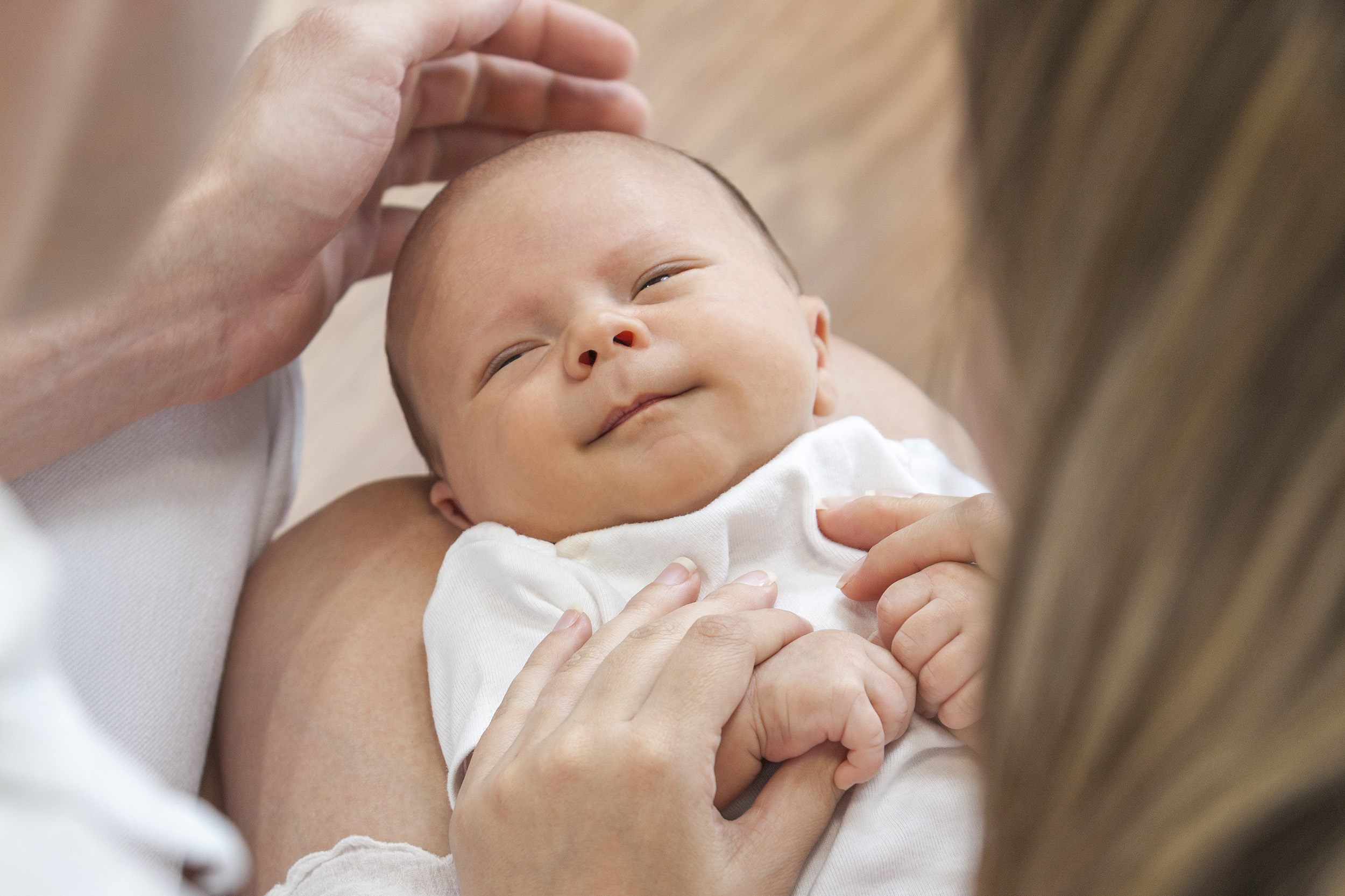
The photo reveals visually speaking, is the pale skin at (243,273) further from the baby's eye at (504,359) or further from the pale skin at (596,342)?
the baby's eye at (504,359)

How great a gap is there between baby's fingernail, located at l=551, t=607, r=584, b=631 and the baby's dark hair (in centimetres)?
32

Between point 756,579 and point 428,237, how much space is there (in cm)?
55

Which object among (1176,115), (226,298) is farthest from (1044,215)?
(226,298)

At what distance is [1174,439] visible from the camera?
1.25 feet

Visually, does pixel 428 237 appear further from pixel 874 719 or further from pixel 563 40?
pixel 874 719

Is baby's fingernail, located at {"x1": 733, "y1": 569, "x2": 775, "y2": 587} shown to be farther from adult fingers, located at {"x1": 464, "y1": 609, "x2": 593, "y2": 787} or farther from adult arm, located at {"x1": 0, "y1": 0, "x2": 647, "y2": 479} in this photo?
adult arm, located at {"x1": 0, "y1": 0, "x2": 647, "y2": 479}

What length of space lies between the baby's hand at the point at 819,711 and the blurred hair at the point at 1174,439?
29cm

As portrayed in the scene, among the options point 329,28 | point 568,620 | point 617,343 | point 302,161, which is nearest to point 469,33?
point 329,28

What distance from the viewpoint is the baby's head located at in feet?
3.16

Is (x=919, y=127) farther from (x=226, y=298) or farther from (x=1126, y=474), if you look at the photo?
(x=1126, y=474)

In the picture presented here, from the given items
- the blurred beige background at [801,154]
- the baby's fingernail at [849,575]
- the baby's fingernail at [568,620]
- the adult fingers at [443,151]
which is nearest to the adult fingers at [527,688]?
the baby's fingernail at [568,620]

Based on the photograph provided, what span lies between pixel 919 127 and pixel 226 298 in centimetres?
133

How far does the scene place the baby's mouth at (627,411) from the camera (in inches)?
37.9

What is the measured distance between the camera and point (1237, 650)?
1.23 feet
